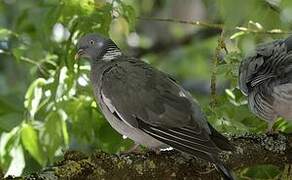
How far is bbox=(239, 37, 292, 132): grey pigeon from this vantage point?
11.9ft

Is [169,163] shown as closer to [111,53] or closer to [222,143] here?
[222,143]

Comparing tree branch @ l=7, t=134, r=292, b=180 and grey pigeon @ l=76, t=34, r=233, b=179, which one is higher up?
grey pigeon @ l=76, t=34, r=233, b=179

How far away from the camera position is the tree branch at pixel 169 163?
113 inches

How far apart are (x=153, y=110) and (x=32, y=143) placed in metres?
1.04

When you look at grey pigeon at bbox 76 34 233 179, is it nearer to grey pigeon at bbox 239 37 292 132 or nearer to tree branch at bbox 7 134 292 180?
tree branch at bbox 7 134 292 180

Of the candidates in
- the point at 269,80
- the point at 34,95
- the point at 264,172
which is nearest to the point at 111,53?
the point at 34,95

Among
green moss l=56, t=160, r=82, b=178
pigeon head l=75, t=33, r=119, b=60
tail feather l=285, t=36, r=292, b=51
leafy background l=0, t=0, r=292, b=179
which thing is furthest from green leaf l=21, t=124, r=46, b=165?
tail feather l=285, t=36, r=292, b=51

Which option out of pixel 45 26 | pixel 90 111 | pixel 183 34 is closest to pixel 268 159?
pixel 90 111

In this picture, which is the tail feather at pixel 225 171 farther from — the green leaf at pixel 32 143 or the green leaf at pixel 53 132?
the green leaf at pixel 32 143

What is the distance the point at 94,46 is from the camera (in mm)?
4102

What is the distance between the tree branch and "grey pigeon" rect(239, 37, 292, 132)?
26cm

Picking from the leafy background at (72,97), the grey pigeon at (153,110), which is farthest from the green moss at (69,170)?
the leafy background at (72,97)

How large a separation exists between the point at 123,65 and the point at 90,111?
1.65ft

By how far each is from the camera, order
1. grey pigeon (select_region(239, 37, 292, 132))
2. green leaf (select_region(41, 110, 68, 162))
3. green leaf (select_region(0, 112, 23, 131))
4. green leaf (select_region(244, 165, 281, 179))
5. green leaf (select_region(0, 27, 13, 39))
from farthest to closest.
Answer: green leaf (select_region(0, 27, 13, 39)) → green leaf (select_region(0, 112, 23, 131)) → green leaf (select_region(41, 110, 68, 162)) → green leaf (select_region(244, 165, 281, 179)) → grey pigeon (select_region(239, 37, 292, 132))
